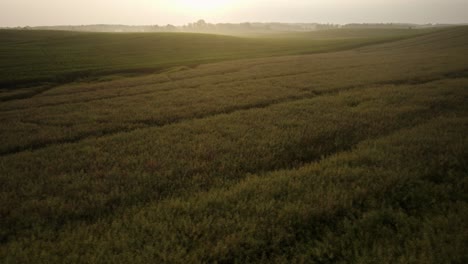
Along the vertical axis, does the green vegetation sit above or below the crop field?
above

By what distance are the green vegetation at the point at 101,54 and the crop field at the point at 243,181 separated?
19158 millimetres

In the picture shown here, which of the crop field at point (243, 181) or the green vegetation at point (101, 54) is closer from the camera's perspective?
the crop field at point (243, 181)

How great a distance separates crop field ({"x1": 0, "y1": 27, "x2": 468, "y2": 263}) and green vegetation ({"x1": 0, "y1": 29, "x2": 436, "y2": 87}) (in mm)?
19158

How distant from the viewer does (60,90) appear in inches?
1010

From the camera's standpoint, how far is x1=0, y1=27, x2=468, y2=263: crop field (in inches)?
209

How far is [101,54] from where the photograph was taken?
2041 inches

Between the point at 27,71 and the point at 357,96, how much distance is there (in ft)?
111

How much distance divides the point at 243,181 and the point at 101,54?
51.0m

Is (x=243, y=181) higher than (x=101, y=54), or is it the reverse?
(x=101, y=54)

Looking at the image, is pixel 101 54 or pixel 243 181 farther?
pixel 101 54

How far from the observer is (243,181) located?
7.66 meters

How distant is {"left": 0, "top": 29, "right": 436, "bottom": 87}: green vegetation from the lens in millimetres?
34838

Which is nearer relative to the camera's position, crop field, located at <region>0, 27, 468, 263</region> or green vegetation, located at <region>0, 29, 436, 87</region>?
crop field, located at <region>0, 27, 468, 263</region>

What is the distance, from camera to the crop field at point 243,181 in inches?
209
